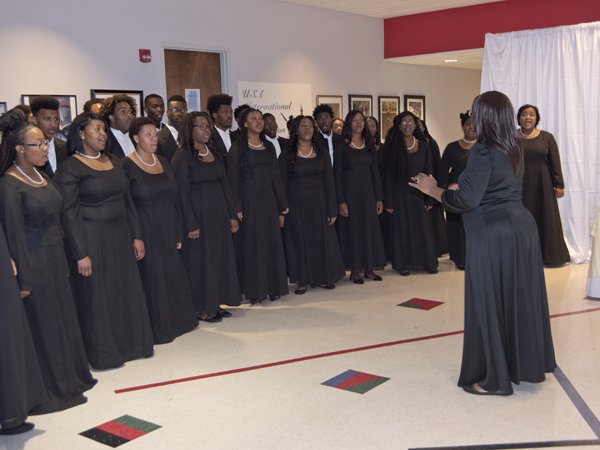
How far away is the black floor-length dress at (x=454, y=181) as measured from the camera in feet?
22.3

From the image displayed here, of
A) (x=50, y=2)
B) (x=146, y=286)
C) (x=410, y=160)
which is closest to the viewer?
(x=146, y=286)

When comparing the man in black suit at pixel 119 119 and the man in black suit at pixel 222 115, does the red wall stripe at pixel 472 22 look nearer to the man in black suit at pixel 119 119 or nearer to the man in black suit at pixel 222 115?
the man in black suit at pixel 222 115

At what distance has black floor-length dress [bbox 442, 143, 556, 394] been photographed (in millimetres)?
3420

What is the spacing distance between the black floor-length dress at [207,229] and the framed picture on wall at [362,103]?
16.7 feet

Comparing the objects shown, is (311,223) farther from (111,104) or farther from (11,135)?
(11,135)

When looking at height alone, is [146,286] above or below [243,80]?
below

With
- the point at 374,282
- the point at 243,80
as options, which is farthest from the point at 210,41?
the point at 374,282

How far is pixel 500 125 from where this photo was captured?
3.38m

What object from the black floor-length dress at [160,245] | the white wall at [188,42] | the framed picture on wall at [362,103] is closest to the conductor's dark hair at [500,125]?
the black floor-length dress at [160,245]

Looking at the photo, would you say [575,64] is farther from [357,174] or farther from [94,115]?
[94,115]

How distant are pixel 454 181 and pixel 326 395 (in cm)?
386

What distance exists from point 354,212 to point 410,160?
888 mm

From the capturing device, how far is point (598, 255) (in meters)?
5.48

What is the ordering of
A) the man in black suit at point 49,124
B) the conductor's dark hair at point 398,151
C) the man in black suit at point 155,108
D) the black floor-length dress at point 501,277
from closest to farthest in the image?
the black floor-length dress at point 501,277, the man in black suit at point 49,124, the man in black suit at point 155,108, the conductor's dark hair at point 398,151
